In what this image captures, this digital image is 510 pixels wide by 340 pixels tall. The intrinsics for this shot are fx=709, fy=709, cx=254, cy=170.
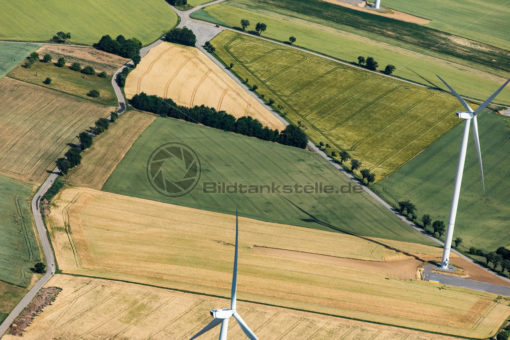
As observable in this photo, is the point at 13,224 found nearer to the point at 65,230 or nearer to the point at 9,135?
the point at 65,230

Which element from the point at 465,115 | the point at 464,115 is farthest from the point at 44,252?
the point at 465,115

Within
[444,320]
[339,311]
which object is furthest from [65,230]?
[444,320]

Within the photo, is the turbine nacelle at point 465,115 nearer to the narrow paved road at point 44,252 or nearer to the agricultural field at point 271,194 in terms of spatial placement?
the agricultural field at point 271,194

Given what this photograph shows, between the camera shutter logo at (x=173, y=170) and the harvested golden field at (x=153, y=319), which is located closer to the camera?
the harvested golden field at (x=153, y=319)

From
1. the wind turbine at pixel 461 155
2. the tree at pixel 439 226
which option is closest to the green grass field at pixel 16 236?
the wind turbine at pixel 461 155

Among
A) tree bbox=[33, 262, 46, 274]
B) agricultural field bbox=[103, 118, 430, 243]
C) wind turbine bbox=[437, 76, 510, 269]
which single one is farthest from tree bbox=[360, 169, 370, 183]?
tree bbox=[33, 262, 46, 274]

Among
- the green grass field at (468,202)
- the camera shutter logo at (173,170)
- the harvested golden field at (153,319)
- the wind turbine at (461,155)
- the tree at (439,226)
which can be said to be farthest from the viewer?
the camera shutter logo at (173,170)

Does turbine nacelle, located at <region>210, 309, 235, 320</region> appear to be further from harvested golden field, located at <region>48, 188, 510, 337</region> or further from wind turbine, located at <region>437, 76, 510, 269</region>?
wind turbine, located at <region>437, 76, 510, 269</region>
